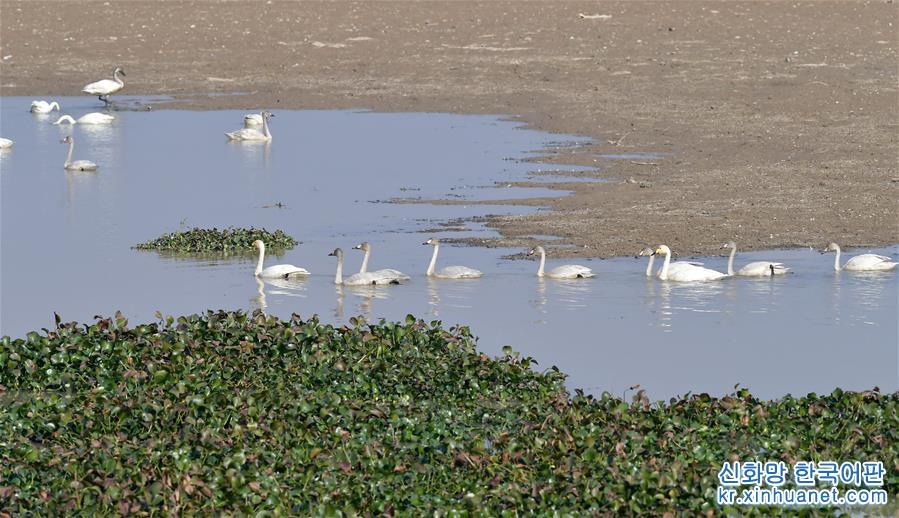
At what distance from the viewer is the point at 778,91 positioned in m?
30.5

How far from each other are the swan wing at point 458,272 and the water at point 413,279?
0.31 feet

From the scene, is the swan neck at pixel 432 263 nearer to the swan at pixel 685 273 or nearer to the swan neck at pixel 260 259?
the swan neck at pixel 260 259

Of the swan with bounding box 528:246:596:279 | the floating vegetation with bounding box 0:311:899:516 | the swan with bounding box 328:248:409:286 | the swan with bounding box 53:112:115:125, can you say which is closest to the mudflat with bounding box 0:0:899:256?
the swan with bounding box 528:246:596:279

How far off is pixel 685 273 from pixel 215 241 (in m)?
5.62

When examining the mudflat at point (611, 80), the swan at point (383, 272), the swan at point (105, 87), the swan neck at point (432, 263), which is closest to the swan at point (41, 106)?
the swan at point (105, 87)

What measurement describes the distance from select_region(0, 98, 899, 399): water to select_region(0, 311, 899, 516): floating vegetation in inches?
68.1

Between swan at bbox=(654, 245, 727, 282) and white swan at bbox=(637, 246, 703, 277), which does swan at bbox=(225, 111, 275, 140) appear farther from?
swan at bbox=(654, 245, 727, 282)

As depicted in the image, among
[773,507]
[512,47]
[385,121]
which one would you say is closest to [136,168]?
[385,121]

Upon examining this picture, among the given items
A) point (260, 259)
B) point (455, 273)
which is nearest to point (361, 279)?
point (455, 273)

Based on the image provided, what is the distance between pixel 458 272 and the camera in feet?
53.6

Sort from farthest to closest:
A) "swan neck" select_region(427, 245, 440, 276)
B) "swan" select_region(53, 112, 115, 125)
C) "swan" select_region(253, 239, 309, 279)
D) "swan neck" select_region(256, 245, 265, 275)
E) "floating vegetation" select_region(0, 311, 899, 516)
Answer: "swan" select_region(53, 112, 115, 125), "swan neck" select_region(256, 245, 265, 275), "swan neck" select_region(427, 245, 440, 276), "swan" select_region(253, 239, 309, 279), "floating vegetation" select_region(0, 311, 899, 516)

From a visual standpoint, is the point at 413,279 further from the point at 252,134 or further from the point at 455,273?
the point at 252,134

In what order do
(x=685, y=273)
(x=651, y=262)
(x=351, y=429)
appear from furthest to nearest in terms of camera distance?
(x=651, y=262) → (x=685, y=273) → (x=351, y=429)

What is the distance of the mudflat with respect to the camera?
19.6 m
